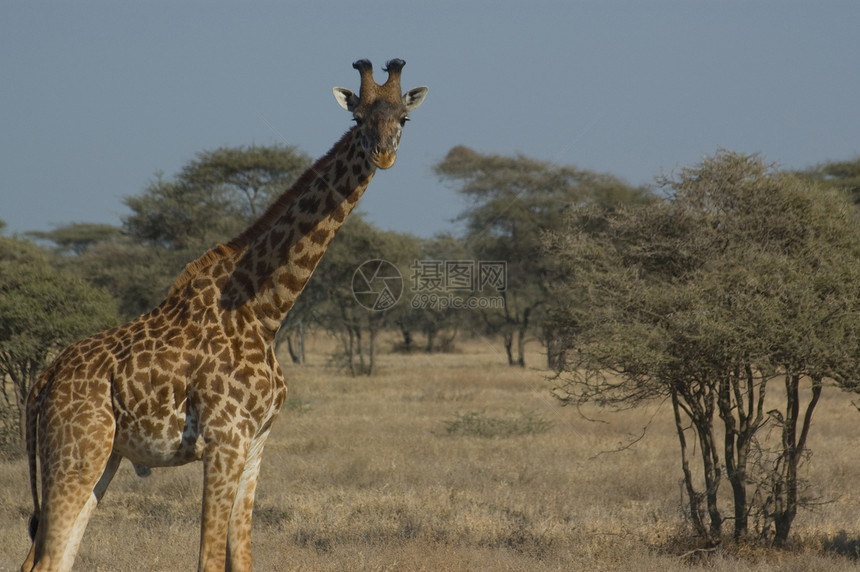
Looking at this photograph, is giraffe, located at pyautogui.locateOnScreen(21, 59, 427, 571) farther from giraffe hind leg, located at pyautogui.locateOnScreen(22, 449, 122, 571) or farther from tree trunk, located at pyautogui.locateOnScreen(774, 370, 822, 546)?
tree trunk, located at pyautogui.locateOnScreen(774, 370, 822, 546)

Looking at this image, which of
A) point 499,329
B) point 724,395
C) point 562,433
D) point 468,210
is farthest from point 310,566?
point 499,329

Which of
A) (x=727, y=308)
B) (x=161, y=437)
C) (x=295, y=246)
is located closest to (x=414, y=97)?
(x=295, y=246)

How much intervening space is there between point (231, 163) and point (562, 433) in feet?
52.3

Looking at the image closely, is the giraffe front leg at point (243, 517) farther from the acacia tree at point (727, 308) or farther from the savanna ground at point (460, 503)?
the acacia tree at point (727, 308)

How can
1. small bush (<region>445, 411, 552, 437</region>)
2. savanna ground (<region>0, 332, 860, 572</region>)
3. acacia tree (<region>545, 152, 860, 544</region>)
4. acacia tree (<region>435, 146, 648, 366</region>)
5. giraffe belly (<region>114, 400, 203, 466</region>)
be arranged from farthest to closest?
acacia tree (<region>435, 146, 648, 366</region>), small bush (<region>445, 411, 552, 437</region>), savanna ground (<region>0, 332, 860, 572</region>), acacia tree (<region>545, 152, 860, 544</region>), giraffe belly (<region>114, 400, 203, 466</region>)

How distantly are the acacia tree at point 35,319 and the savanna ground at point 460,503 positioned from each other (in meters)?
1.60

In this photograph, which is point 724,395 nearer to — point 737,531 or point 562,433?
point 737,531

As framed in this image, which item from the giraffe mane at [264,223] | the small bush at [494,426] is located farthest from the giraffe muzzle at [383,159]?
the small bush at [494,426]

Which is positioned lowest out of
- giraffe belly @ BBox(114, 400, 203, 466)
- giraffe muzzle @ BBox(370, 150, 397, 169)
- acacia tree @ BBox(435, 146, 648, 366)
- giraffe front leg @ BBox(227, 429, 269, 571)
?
giraffe front leg @ BBox(227, 429, 269, 571)

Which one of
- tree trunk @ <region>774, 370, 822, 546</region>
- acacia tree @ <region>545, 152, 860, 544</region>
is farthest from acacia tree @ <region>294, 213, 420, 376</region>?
tree trunk @ <region>774, 370, 822, 546</region>

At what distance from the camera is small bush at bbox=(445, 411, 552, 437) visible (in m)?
14.9

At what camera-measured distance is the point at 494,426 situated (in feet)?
49.6

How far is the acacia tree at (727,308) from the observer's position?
23.9ft

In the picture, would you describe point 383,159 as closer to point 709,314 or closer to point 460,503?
point 709,314
